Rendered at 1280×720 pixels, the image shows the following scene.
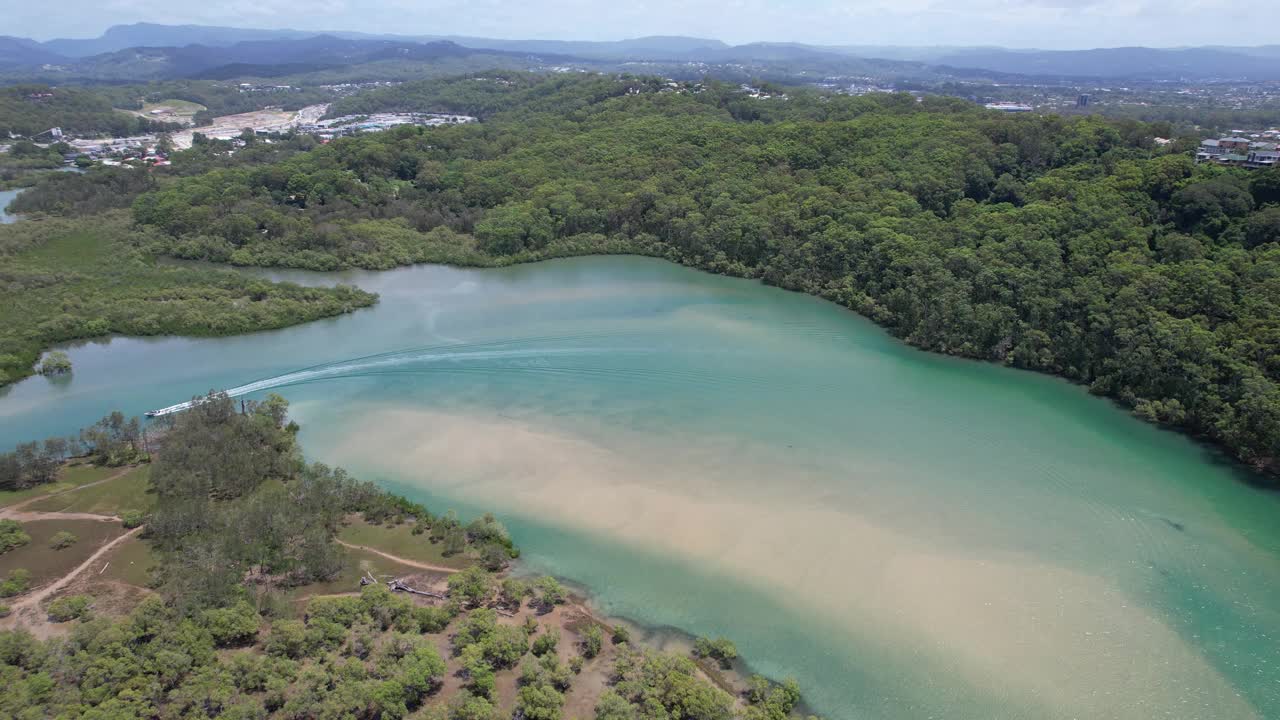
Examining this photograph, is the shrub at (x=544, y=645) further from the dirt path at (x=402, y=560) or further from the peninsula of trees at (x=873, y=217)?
the peninsula of trees at (x=873, y=217)

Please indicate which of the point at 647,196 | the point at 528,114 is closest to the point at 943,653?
the point at 647,196

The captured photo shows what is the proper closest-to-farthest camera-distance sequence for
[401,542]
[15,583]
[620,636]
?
[620,636], [15,583], [401,542]

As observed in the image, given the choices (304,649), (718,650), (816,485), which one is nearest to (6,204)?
(304,649)

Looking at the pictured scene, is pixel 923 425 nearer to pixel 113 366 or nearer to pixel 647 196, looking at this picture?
pixel 647 196

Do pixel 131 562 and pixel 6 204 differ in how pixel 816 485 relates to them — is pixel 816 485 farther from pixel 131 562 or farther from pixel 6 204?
pixel 6 204

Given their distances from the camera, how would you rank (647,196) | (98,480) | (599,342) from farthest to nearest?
(647,196) < (599,342) < (98,480)
